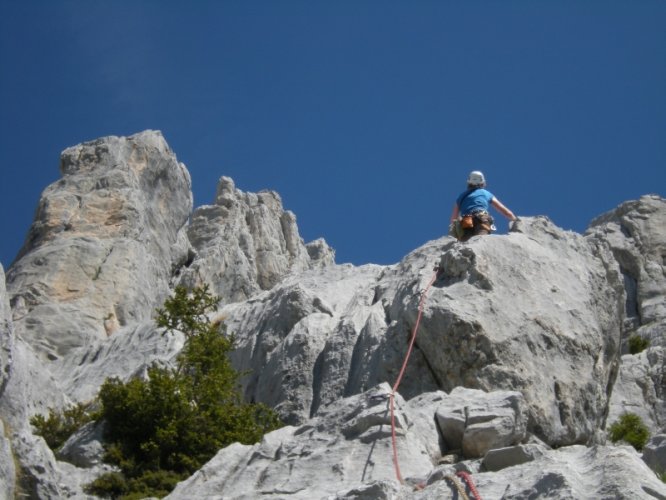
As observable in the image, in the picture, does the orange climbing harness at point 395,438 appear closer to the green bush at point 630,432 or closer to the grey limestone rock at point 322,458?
the grey limestone rock at point 322,458

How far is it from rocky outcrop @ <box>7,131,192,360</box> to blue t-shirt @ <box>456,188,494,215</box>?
2454 cm

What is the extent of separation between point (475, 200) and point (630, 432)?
6.67 metres

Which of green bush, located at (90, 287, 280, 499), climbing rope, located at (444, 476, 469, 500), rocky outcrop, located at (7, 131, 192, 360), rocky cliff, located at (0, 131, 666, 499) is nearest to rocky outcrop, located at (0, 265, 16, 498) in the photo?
rocky cliff, located at (0, 131, 666, 499)

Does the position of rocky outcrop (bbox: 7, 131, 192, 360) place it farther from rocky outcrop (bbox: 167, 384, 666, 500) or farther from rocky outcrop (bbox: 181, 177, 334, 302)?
rocky outcrop (bbox: 167, 384, 666, 500)

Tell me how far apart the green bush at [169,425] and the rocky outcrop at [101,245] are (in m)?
22.9

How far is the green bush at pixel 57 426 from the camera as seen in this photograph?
22.8 m

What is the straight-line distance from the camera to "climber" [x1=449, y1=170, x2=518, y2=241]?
77.5 feet

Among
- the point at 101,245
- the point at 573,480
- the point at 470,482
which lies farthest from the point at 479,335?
the point at 101,245

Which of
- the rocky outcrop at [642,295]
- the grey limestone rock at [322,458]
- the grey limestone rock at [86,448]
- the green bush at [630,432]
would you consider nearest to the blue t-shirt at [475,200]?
the rocky outcrop at [642,295]

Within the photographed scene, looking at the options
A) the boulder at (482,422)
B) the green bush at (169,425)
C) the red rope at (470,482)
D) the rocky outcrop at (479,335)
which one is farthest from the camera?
the rocky outcrop at (479,335)

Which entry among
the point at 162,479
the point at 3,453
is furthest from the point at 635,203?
the point at 3,453

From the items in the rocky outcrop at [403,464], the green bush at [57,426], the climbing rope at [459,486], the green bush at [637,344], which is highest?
the green bush at [637,344]

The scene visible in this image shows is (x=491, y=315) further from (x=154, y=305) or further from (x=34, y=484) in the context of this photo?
(x=154, y=305)

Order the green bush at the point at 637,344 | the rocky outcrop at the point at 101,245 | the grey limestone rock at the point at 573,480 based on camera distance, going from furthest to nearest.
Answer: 1. the rocky outcrop at the point at 101,245
2. the green bush at the point at 637,344
3. the grey limestone rock at the point at 573,480
